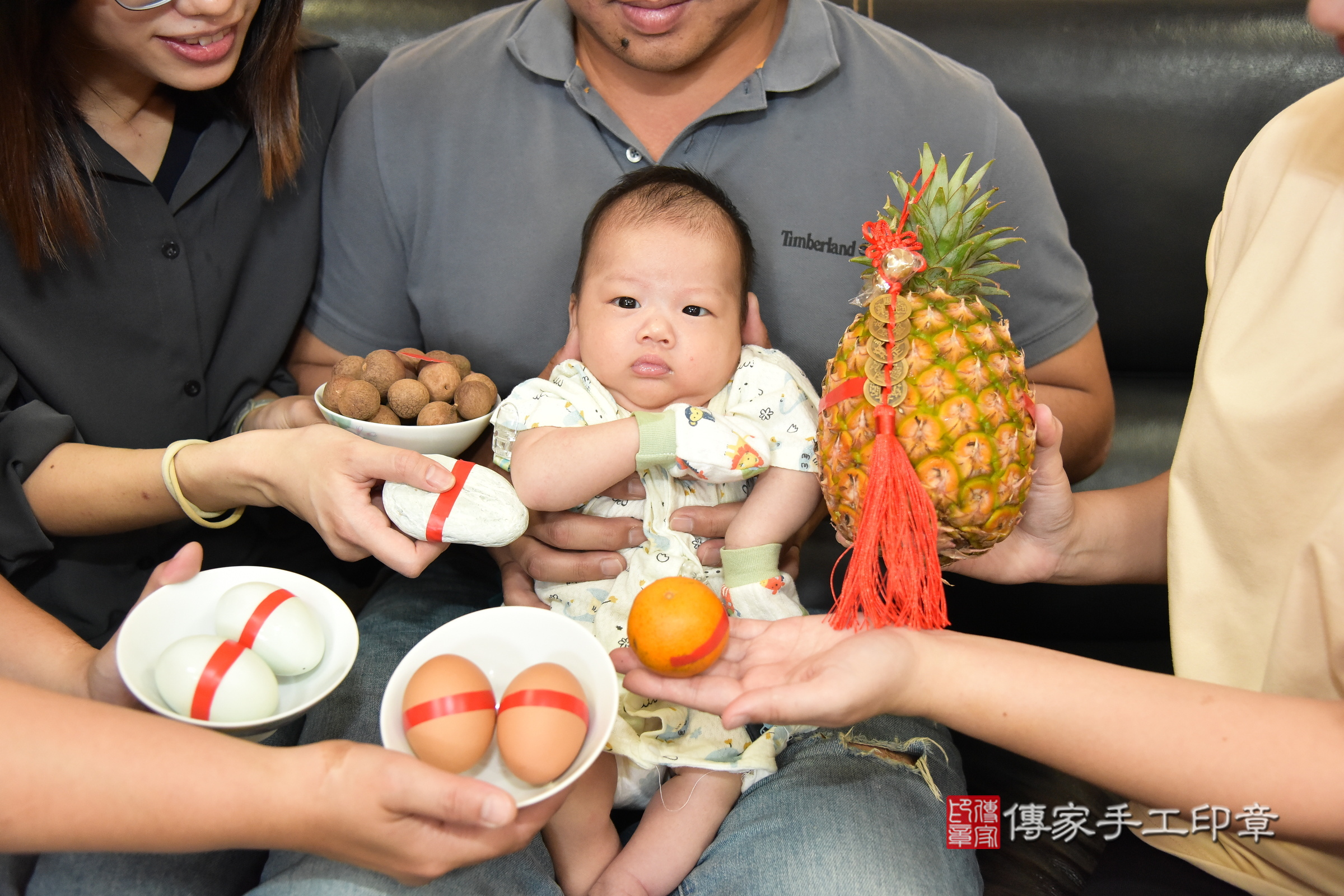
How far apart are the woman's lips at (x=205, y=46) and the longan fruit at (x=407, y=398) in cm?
63

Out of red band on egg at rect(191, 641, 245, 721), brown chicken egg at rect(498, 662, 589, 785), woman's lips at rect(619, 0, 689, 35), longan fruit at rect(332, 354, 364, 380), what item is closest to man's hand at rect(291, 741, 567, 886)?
brown chicken egg at rect(498, 662, 589, 785)

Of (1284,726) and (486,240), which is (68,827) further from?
(1284,726)

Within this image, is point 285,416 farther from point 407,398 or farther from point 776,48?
point 776,48

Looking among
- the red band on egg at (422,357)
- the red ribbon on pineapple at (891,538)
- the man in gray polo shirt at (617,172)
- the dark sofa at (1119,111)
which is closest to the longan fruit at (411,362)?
the red band on egg at (422,357)

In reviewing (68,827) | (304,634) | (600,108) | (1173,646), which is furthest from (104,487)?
(1173,646)

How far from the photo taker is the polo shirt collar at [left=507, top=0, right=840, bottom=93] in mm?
1734

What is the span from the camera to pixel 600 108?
1.77 meters

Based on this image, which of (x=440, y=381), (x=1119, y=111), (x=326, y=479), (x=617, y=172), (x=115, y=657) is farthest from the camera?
(x=1119, y=111)

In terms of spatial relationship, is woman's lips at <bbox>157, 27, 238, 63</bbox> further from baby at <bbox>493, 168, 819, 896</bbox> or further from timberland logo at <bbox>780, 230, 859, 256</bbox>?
timberland logo at <bbox>780, 230, 859, 256</bbox>

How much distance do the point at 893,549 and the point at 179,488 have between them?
1177 mm

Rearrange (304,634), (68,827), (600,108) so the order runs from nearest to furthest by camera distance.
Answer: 1. (68,827)
2. (304,634)
3. (600,108)

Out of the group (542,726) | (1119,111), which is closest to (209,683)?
(542,726)

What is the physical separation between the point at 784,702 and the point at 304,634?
65cm

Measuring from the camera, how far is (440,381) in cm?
156
